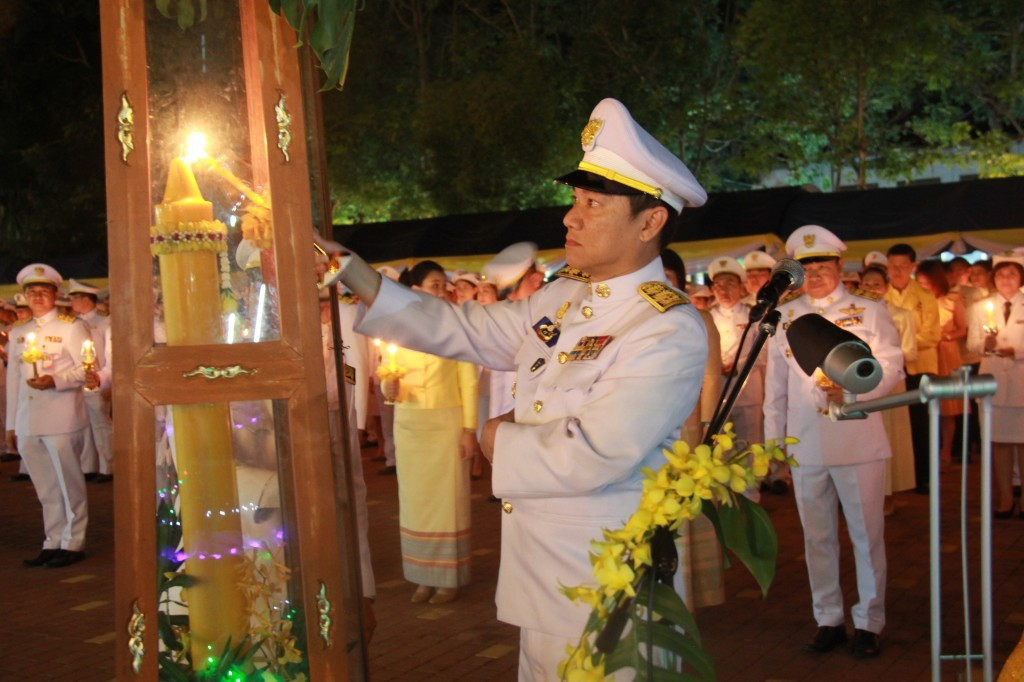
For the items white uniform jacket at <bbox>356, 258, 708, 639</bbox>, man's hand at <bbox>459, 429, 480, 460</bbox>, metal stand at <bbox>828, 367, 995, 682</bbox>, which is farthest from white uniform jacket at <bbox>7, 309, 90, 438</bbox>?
metal stand at <bbox>828, 367, 995, 682</bbox>

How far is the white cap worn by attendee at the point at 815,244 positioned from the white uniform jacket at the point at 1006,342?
377 cm

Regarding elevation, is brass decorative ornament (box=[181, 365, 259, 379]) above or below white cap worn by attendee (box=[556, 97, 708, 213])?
below

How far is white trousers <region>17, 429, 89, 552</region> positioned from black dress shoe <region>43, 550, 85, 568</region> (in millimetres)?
48

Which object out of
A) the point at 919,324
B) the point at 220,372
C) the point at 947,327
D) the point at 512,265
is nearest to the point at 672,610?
the point at 220,372

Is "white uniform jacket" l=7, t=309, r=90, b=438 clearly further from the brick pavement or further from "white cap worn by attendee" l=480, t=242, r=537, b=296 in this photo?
"white cap worn by attendee" l=480, t=242, r=537, b=296

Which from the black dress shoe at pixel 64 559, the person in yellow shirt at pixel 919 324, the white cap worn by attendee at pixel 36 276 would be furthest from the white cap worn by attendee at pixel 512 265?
the black dress shoe at pixel 64 559

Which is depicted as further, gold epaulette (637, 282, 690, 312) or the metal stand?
gold epaulette (637, 282, 690, 312)

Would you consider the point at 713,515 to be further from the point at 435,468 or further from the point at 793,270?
the point at 435,468

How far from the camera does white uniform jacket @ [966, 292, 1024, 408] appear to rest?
9492 mm

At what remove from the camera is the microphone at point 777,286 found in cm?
315

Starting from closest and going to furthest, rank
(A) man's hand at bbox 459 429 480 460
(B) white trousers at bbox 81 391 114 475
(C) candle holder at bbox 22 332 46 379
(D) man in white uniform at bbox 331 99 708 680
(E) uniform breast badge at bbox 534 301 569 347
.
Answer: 1. (D) man in white uniform at bbox 331 99 708 680
2. (E) uniform breast badge at bbox 534 301 569 347
3. (A) man's hand at bbox 459 429 480 460
4. (C) candle holder at bbox 22 332 46 379
5. (B) white trousers at bbox 81 391 114 475

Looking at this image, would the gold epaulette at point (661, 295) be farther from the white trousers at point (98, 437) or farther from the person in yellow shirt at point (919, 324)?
the white trousers at point (98, 437)

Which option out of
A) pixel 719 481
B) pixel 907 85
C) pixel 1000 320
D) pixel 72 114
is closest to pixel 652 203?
pixel 719 481

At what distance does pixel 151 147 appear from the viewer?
2.92 meters
